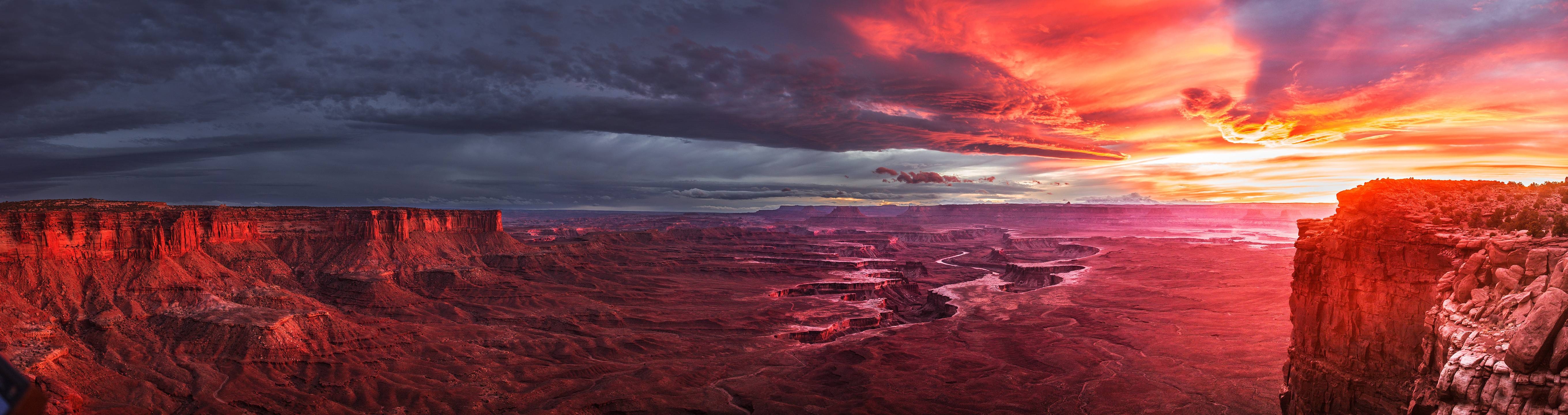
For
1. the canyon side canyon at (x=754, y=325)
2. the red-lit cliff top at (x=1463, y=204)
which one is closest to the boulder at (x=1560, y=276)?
the canyon side canyon at (x=754, y=325)

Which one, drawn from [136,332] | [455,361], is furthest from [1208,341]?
[136,332]

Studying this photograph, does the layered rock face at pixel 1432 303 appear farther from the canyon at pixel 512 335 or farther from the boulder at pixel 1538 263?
the canyon at pixel 512 335

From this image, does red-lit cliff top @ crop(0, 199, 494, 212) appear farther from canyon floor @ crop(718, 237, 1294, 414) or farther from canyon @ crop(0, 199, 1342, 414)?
canyon floor @ crop(718, 237, 1294, 414)

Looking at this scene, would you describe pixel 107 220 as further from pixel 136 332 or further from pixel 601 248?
pixel 601 248

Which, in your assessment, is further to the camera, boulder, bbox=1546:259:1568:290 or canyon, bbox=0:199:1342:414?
canyon, bbox=0:199:1342:414

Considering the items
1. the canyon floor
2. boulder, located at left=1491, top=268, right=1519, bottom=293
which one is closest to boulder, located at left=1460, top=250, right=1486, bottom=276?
boulder, located at left=1491, top=268, right=1519, bottom=293

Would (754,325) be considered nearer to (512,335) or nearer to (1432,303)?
(512,335)

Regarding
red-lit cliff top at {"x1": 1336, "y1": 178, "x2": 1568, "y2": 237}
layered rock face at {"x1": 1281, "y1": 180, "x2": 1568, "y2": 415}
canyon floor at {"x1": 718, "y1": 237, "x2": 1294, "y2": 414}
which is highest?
red-lit cliff top at {"x1": 1336, "y1": 178, "x2": 1568, "y2": 237}
